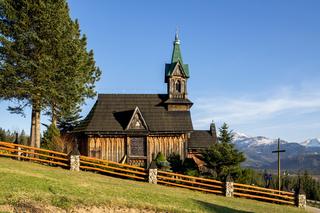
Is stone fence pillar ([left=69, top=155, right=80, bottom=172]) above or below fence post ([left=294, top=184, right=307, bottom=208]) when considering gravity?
above

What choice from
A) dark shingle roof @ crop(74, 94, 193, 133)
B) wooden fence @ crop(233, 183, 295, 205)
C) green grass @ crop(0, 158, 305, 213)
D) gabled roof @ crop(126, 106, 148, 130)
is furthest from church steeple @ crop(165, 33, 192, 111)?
green grass @ crop(0, 158, 305, 213)

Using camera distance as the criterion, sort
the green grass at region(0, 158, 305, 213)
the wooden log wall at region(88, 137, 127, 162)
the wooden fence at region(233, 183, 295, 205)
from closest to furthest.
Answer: the green grass at region(0, 158, 305, 213), the wooden fence at region(233, 183, 295, 205), the wooden log wall at region(88, 137, 127, 162)

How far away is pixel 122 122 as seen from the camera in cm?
4072

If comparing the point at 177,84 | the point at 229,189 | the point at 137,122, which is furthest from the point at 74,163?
the point at 177,84

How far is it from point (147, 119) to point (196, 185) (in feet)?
41.9

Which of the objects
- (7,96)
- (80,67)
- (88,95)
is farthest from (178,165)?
(7,96)

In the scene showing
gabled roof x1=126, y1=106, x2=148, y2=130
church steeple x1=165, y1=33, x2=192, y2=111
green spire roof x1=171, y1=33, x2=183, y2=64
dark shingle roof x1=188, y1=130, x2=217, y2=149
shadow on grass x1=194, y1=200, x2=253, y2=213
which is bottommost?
shadow on grass x1=194, y1=200, x2=253, y2=213

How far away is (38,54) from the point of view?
30047mm

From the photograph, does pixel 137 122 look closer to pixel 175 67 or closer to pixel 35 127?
pixel 175 67

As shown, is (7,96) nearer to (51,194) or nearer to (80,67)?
(80,67)

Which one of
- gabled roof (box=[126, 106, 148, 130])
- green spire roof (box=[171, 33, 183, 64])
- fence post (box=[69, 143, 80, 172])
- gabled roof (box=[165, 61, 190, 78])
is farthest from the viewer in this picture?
green spire roof (box=[171, 33, 183, 64])

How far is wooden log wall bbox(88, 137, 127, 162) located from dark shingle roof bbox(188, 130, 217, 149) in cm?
787

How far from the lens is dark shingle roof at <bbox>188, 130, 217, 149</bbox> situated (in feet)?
140

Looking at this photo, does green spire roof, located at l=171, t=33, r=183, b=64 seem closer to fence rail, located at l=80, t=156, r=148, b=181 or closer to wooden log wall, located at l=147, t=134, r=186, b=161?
wooden log wall, located at l=147, t=134, r=186, b=161
